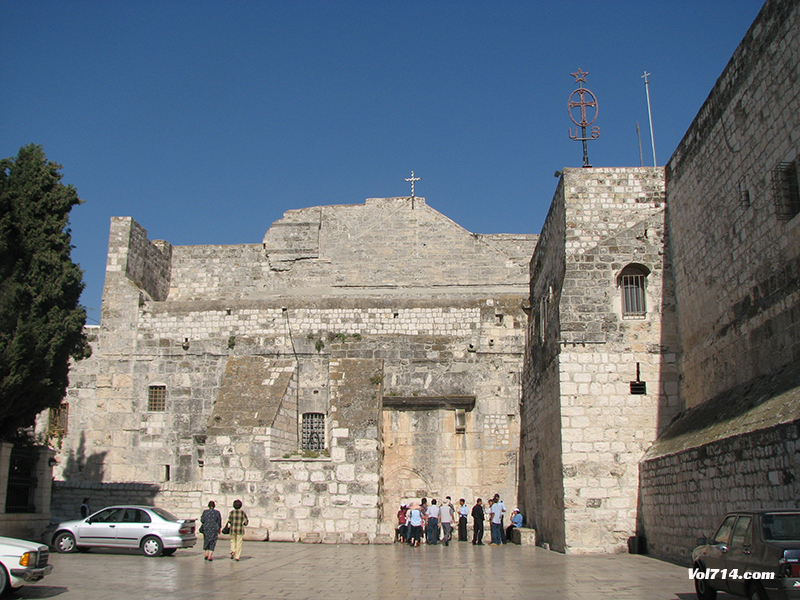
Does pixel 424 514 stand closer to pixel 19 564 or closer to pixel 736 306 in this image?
pixel 736 306

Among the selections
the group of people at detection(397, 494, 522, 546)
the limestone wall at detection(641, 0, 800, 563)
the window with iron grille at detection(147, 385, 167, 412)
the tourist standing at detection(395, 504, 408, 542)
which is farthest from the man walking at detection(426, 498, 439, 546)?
the window with iron grille at detection(147, 385, 167, 412)

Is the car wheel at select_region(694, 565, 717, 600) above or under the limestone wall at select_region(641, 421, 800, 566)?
under

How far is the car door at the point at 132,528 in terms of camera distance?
540 inches

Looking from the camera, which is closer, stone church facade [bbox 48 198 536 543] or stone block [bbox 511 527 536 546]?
stone church facade [bbox 48 198 536 543]

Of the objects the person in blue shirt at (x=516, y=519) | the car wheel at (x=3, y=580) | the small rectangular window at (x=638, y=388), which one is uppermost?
the small rectangular window at (x=638, y=388)

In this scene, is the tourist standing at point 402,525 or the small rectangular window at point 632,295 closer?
the small rectangular window at point 632,295

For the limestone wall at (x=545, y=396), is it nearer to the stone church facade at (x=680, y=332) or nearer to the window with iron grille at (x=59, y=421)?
the stone church facade at (x=680, y=332)

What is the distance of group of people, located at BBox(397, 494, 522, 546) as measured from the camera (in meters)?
16.3

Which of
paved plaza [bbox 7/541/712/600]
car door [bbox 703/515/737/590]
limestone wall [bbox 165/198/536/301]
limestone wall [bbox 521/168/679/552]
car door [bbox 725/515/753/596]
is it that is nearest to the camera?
car door [bbox 725/515/753/596]

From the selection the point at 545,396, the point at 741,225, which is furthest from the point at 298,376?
the point at 741,225

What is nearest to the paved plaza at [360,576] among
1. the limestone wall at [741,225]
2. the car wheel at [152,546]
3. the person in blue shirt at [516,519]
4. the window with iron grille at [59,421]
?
the car wheel at [152,546]

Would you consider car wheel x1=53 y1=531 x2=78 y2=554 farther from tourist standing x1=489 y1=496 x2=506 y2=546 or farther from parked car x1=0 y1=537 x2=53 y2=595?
tourist standing x1=489 y1=496 x2=506 y2=546

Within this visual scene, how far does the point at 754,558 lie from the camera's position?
22.4 feet

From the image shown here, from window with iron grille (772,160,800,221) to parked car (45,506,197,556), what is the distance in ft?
38.6
